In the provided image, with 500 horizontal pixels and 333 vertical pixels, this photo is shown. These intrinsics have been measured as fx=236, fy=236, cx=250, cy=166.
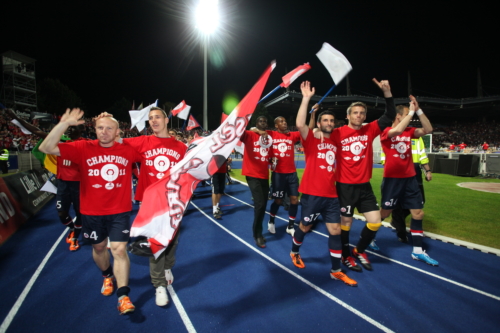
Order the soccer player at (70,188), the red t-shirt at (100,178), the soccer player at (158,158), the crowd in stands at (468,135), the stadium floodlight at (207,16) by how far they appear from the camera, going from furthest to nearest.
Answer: the crowd in stands at (468,135) → the stadium floodlight at (207,16) → the soccer player at (70,188) → the soccer player at (158,158) → the red t-shirt at (100,178)

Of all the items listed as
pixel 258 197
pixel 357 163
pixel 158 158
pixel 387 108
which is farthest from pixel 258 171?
pixel 387 108

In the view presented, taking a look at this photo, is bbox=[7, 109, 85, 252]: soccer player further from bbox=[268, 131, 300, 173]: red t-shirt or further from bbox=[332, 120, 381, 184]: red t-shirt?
bbox=[332, 120, 381, 184]: red t-shirt

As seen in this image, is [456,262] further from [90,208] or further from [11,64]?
[11,64]

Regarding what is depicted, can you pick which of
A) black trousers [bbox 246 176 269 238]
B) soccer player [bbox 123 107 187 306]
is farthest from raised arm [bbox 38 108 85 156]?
black trousers [bbox 246 176 269 238]

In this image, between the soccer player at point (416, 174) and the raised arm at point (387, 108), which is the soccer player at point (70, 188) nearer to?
the raised arm at point (387, 108)

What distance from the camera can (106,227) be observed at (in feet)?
9.66

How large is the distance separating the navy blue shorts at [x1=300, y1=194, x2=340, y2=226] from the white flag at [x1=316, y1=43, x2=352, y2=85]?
1788 millimetres

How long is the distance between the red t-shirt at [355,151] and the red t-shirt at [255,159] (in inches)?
60.2

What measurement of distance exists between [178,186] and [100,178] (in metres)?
1.07

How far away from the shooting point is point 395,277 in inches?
142

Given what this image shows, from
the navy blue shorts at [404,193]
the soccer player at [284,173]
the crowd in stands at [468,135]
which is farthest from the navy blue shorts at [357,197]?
the crowd in stands at [468,135]

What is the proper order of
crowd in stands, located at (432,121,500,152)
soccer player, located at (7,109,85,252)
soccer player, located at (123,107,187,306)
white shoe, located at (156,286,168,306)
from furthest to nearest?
1. crowd in stands, located at (432,121,500,152)
2. soccer player, located at (7,109,85,252)
3. soccer player, located at (123,107,187,306)
4. white shoe, located at (156,286,168,306)

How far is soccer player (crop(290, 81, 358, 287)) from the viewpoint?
3502mm

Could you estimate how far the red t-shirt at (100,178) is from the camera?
2840 mm
